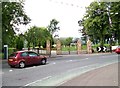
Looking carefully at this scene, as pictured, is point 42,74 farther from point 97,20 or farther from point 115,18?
point 115,18

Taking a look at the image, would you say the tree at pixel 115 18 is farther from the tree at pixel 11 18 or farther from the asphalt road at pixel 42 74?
the asphalt road at pixel 42 74

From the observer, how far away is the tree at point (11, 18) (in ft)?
136

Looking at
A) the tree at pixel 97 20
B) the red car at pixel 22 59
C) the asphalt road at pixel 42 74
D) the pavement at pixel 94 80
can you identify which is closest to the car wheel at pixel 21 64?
the red car at pixel 22 59

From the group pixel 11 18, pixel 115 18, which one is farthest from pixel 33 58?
pixel 115 18

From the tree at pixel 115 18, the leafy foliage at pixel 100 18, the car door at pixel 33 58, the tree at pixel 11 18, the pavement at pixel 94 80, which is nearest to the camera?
the pavement at pixel 94 80

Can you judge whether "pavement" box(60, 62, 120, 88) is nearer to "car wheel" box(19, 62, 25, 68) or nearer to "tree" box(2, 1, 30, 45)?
"car wheel" box(19, 62, 25, 68)

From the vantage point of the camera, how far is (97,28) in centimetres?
6962

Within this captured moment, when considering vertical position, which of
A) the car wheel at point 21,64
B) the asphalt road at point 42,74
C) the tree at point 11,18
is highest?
the tree at point 11,18

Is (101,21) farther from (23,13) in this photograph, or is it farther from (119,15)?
(23,13)

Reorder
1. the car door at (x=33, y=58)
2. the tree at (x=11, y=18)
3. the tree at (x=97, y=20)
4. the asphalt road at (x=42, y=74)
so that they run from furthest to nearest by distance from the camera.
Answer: the tree at (x=97, y=20)
the tree at (x=11, y=18)
the car door at (x=33, y=58)
the asphalt road at (x=42, y=74)

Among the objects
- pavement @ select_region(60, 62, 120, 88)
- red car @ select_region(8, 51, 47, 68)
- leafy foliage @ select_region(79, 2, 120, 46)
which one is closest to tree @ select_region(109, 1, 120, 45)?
leafy foliage @ select_region(79, 2, 120, 46)

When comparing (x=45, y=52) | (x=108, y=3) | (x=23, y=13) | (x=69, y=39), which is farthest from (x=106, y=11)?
(x=69, y=39)

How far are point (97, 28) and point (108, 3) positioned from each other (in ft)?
19.2

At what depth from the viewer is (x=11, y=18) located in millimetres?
43562
